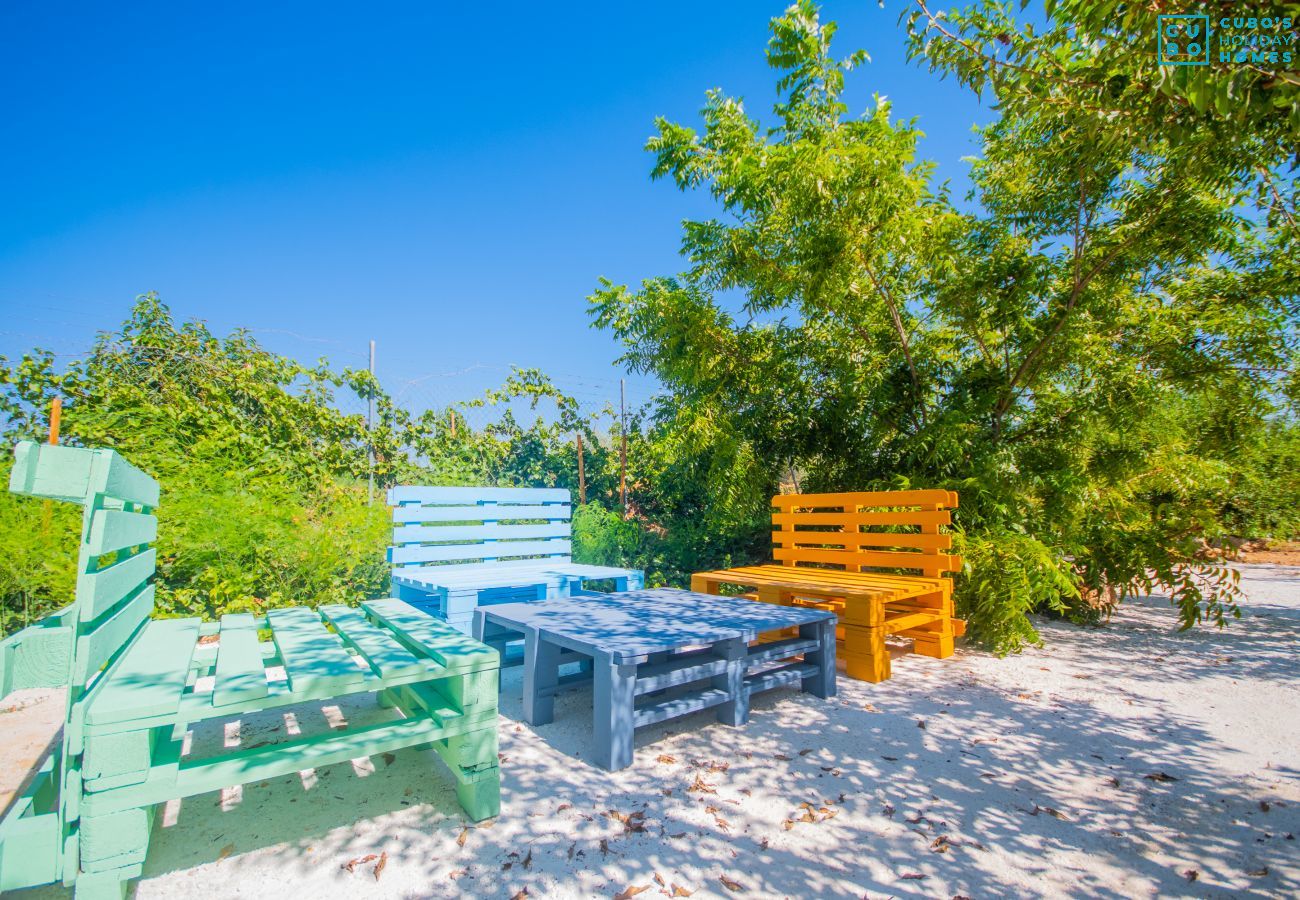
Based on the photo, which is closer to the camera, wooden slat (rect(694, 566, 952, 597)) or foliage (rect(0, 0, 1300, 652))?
wooden slat (rect(694, 566, 952, 597))

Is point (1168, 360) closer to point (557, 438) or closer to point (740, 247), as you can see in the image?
point (740, 247)

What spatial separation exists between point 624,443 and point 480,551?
2.35 meters

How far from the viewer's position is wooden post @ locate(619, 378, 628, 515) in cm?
641

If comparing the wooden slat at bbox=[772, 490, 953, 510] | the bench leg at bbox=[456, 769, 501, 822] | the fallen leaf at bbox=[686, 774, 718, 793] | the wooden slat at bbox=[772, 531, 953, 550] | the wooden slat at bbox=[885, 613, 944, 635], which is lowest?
the fallen leaf at bbox=[686, 774, 718, 793]

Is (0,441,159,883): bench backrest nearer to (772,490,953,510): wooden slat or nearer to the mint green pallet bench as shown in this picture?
the mint green pallet bench

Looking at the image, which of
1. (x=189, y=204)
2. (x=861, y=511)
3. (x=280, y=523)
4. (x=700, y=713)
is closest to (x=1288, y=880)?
(x=700, y=713)

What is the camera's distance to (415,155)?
713cm

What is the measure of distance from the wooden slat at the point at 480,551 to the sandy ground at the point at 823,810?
1.18m

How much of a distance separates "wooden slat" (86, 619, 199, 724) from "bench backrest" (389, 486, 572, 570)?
195 centimetres

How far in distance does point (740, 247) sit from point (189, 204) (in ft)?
19.4

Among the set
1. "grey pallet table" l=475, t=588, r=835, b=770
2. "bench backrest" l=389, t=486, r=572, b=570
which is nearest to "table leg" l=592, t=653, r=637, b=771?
"grey pallet table" l=475, t=588, r=835, b=770

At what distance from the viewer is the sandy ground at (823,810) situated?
1703 mm

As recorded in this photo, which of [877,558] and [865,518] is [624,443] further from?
[877,558]

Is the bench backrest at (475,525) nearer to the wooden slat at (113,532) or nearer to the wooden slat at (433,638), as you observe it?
the wooden slat at (433,638)
